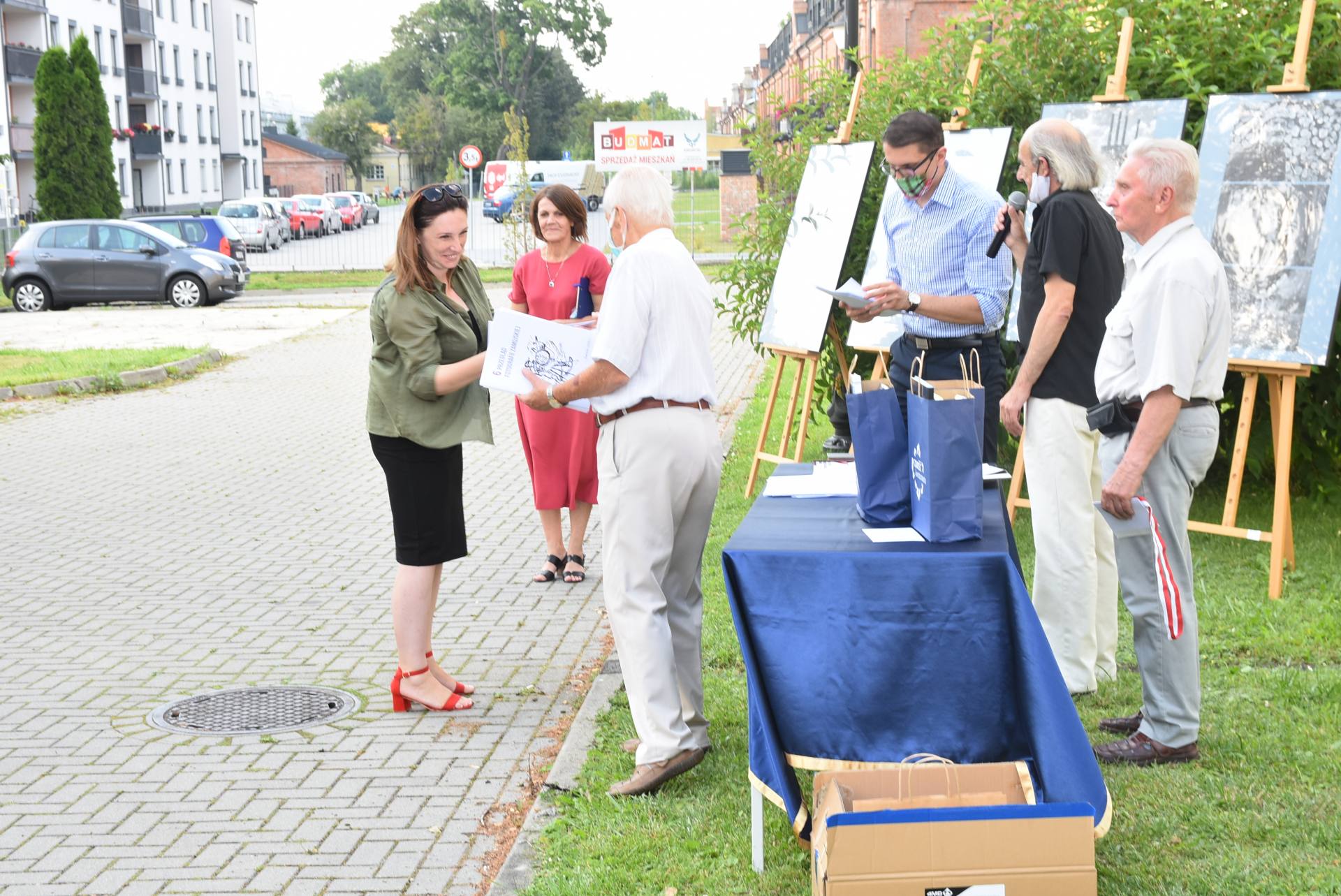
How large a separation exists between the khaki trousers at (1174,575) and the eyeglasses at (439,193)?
2.51m

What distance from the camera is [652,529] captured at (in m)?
4.74

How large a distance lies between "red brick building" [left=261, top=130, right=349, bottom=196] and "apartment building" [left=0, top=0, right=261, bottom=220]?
42.1 ft

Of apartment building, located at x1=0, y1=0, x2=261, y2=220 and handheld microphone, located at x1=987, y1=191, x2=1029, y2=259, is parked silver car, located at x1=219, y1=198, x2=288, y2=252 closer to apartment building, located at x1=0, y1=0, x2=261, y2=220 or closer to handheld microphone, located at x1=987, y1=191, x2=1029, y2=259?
apartment building, located at x1=0, y1=0, x2=261, y2=220

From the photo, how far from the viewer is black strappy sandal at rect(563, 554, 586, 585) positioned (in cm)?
816

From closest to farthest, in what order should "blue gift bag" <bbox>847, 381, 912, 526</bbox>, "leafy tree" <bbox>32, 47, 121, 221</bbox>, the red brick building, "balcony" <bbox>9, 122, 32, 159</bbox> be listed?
"blue gift bag" <bbox>847, 381, 912, 526</bbox> < "leafy tree" <bbox>32, 47, 121, 221</bbox> < "balcony" <bbox>9, 122, 32, 159</bbox> < the red brick building

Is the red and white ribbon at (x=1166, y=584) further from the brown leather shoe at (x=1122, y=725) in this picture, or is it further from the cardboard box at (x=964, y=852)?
the cardboard box at (x=964, y=852)

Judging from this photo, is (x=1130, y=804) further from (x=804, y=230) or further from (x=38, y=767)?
(x=804, y=230)

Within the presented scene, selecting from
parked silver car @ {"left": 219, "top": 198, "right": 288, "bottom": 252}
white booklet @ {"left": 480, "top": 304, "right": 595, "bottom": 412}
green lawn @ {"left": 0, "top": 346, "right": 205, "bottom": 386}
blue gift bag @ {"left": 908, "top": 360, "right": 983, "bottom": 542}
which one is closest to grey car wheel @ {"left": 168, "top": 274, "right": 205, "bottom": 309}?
green lawn @ {"left": 0, "top": 346, "right": 205, "bottom": 386}

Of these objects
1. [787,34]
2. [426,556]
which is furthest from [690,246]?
[787,34]

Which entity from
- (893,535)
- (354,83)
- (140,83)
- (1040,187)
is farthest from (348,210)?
(354,83)

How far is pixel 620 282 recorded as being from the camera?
181 inches

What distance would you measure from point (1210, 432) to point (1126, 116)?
3662mm

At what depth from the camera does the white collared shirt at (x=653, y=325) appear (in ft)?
15.0

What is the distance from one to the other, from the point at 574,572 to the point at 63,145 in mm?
34766
